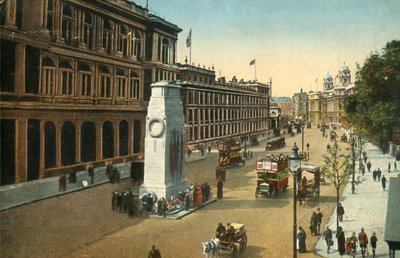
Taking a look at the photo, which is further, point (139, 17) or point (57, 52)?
point (139, 17)

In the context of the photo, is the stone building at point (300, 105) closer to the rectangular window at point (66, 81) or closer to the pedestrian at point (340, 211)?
the rectangular window at point (66, 81)

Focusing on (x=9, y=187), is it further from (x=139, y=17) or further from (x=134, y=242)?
(x=139, y=17)

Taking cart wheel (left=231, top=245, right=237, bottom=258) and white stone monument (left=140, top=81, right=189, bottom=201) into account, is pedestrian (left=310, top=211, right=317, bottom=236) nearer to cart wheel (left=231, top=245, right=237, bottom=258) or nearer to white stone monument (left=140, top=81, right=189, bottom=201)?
cart wheel (left=231, top=245, right=237, bottom=258)

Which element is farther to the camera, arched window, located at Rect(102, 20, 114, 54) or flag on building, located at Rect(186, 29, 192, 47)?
arched window, located at Rect(102, 20, 114, 54)

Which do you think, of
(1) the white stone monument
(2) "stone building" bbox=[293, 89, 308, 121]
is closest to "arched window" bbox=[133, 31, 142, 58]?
(1) the white stone monument

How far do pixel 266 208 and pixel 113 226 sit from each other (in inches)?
323

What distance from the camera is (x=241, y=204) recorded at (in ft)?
74.9

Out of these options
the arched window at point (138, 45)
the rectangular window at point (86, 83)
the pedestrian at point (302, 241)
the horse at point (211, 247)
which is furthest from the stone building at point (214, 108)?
the horse at point (211, 247)

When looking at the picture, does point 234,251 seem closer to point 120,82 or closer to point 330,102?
point 120,82

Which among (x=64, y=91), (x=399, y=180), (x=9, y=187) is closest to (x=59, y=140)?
(x=64, y=91)

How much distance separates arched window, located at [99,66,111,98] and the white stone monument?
8.75 meters

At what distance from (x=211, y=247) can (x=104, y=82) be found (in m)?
18.3

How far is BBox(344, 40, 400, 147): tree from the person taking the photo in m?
30.3

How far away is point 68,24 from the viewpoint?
2616cm
